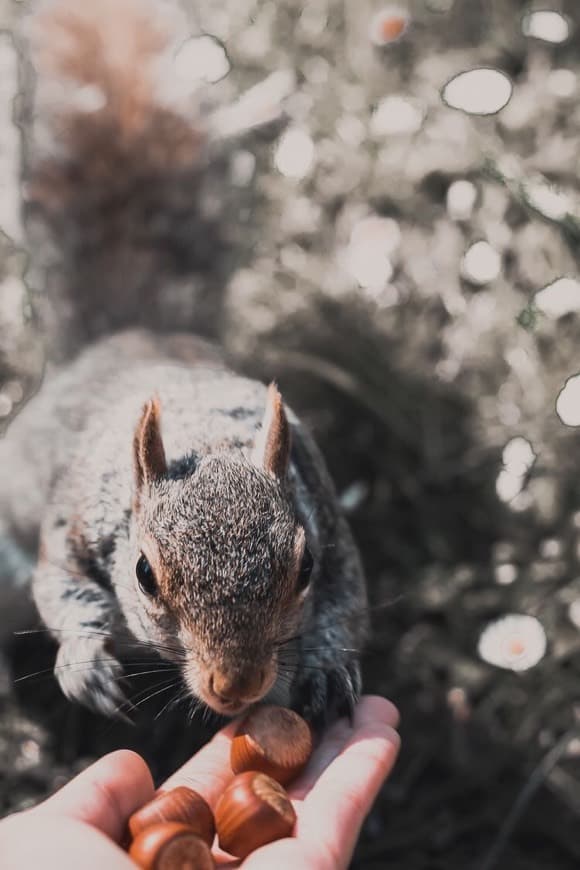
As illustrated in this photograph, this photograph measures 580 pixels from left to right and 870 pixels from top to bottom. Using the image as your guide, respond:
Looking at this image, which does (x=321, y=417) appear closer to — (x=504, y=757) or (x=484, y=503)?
(x=484, y=503)

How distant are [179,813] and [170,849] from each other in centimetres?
9

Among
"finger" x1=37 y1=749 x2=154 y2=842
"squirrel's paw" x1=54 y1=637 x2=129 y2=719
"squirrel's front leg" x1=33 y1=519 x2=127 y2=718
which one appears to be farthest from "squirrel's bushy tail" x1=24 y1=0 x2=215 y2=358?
"finger" x1=37 y1=749 x2=154 y2=842

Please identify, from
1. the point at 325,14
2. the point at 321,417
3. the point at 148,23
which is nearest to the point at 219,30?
the point at 325,14

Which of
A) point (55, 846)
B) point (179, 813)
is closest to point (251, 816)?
point (179, 813)

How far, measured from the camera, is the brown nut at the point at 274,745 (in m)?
1.31

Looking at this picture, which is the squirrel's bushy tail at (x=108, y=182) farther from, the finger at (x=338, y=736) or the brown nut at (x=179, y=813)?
the brown nut at (x=179, y=813)

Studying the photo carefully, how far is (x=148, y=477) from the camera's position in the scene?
130 centimetres

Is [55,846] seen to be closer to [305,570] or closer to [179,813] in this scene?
[179,813]

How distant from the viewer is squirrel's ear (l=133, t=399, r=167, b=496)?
1.28m

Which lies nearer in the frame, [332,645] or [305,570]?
[305,570]

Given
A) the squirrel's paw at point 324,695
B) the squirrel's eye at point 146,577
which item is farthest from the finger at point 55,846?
the squirrel's paw at point 324,695

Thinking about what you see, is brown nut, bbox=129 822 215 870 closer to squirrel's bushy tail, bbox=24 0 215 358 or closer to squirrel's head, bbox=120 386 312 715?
squirrel's head, bbox=120 386 312 715

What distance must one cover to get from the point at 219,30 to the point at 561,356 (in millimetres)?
1596

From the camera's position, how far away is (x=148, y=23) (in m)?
2.24
